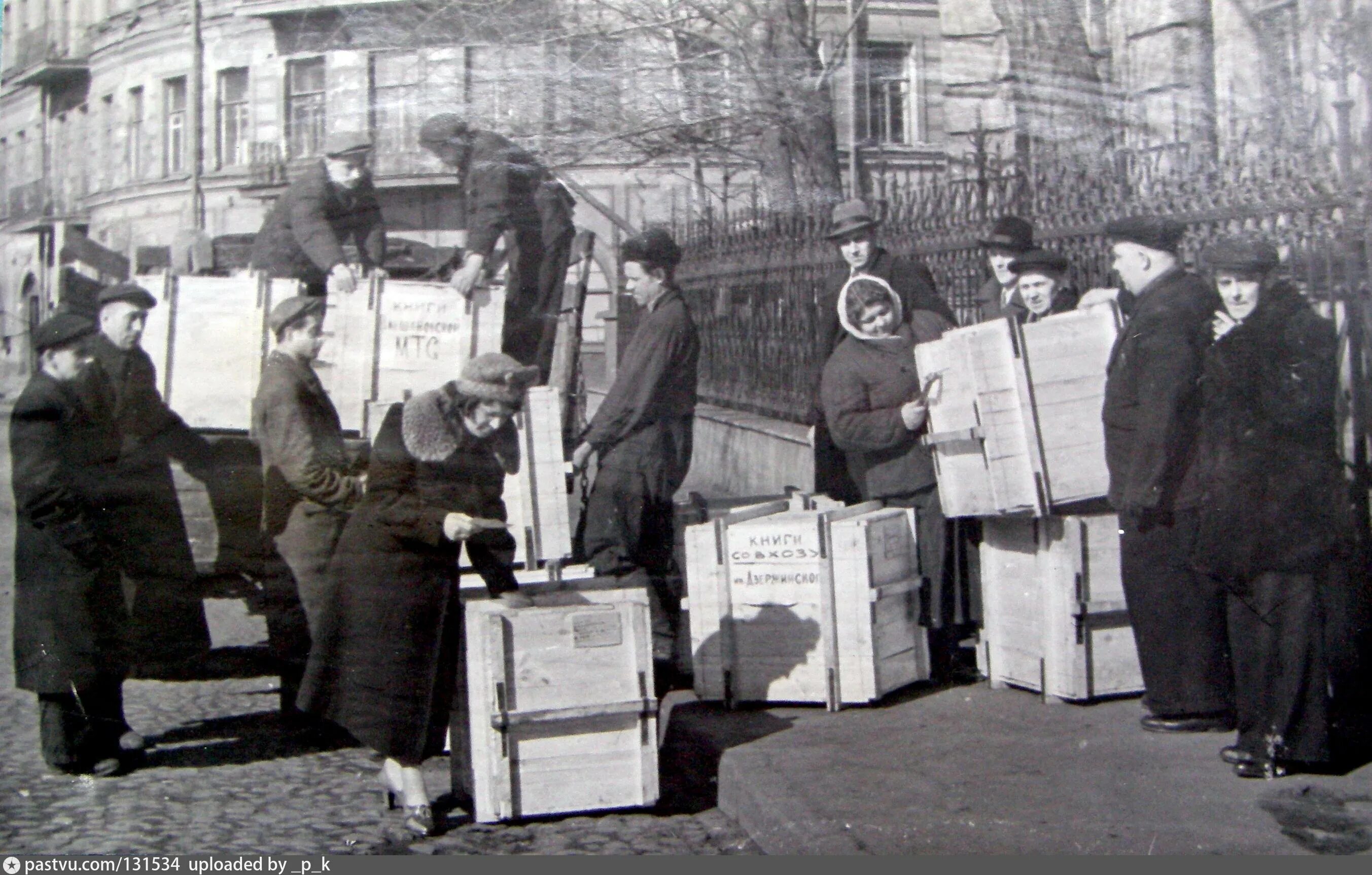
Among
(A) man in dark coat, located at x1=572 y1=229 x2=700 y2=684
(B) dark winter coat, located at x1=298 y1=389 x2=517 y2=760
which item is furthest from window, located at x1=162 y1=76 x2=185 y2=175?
(A) man in dark coat, located at x1=572 y1=229 x2=700 y2=684

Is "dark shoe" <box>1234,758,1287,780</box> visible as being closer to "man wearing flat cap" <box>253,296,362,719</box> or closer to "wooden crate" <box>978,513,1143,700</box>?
"wooden crate" <box>978,513,1143,700</box>

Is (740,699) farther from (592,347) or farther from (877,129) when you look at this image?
(877,129)

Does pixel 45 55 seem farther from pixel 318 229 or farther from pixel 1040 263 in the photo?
pixel 1040 263

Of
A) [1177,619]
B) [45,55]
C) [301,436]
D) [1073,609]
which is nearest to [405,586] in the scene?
[301,436]

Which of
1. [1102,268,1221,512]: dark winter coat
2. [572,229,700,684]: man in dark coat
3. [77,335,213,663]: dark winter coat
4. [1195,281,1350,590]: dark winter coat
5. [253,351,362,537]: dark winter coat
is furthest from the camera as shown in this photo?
[572,229,700,684]: man in dark coat

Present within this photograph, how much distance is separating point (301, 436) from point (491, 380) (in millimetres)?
945

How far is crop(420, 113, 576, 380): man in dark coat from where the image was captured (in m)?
4.59

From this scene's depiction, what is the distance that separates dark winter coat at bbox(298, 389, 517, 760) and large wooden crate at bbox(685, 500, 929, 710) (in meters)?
1.05

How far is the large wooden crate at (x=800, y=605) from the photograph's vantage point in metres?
4.57

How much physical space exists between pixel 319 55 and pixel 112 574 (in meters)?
1.72

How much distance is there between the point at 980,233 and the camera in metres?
6.32

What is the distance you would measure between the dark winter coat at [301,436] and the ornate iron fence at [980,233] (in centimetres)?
213

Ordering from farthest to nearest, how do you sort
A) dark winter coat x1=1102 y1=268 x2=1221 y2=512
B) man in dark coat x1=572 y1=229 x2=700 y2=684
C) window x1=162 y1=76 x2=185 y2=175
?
man in dark coat x1=572 y1=229 x2=700 y2=684 < window x1=162 y1=76 x2=185 y2=175 < dark winter coat x1=1102 y1=268 x2=1221 y2=512

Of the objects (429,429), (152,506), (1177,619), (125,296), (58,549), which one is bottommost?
(1177,619)
